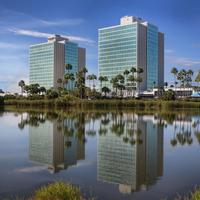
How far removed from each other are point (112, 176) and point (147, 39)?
7334 inches

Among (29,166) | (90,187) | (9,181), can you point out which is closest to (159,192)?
(90,187)

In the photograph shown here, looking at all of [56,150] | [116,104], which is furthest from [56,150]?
[116,104]

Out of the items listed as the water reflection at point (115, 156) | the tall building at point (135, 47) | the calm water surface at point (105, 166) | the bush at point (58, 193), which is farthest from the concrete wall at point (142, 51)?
the bush at point (58, 193)

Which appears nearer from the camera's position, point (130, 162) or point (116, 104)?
point (130, 162)

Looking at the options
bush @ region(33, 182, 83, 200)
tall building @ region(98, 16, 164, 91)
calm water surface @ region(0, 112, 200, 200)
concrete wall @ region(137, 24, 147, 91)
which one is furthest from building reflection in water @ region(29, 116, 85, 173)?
concrete wall @ region(137, 24, 147, 91)

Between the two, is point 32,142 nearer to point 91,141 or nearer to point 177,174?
point 91,141

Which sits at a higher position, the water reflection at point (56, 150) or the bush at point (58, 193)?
the bush at point (58, 193)

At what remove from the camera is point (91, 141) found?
1147 inches

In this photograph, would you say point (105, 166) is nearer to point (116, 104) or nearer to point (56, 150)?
point (56, 150)

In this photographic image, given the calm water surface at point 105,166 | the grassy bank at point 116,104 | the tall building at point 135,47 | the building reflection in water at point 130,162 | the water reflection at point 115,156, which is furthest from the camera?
the tall building at point 135,47

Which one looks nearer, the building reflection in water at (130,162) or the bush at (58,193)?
the bush at (58,193)

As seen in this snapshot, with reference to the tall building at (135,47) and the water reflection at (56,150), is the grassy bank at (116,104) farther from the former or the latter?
the water reflection at (56,150)

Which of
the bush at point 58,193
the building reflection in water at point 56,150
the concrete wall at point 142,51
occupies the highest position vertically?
the concrete wall at point 142,51

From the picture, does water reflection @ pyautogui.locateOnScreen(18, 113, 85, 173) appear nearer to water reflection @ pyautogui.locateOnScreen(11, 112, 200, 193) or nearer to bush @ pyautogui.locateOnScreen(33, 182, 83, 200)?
water reflection @ pyautogui.locateOnScreen(11, 112, 200, 193)
